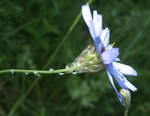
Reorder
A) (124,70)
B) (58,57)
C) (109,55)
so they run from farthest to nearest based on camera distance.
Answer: (58,57) < (124,70) < (109,55)

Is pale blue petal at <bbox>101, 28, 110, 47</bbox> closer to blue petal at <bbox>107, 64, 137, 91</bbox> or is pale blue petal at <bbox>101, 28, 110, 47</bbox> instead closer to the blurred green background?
blue petal at <bbox>107, 64, 137, 91</bbox>

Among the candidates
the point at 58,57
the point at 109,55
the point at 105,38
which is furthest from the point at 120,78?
the point at 58,57

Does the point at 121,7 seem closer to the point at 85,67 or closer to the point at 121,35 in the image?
the point at 121,35

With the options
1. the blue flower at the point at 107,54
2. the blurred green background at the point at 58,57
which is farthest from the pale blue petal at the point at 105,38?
the blurred green background at the point at 58,57

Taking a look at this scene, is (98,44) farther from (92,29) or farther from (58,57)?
(58,57)

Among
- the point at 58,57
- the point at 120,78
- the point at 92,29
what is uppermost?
the point at 58,57

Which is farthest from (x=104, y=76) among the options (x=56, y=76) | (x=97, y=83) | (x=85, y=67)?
(x=85, y=67)
